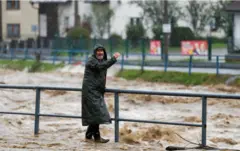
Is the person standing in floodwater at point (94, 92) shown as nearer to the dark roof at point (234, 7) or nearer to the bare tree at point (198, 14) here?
the dark roof at point (234, 7)

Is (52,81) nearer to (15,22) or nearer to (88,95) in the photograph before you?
(88,95)

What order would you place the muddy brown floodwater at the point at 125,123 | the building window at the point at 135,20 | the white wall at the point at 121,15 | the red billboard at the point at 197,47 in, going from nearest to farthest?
the muddy brown floodwater at the point at 125,123 → the red billboard at the point at 197,47 → the building window at the point at 135,20 → the white wall at the point at 121,15

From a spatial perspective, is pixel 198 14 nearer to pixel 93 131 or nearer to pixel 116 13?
pixel 116 13

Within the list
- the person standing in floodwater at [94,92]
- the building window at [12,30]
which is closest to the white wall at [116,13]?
the building window at [12,30]

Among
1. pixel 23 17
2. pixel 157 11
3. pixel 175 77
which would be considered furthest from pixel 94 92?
pixel 23 17

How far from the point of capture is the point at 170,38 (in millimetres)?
48250

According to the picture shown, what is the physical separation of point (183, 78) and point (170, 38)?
13.7 m

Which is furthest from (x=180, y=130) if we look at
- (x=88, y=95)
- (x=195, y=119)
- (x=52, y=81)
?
(x=52, y=81)

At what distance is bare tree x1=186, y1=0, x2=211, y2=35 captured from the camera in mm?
53375

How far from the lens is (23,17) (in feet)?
221

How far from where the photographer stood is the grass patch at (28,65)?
45.2 m

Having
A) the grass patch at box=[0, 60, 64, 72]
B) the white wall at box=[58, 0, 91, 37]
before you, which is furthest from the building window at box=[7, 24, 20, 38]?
the grass patch at box=[0, 60, 64, 72]

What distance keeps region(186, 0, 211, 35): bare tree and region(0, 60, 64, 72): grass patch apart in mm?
12954

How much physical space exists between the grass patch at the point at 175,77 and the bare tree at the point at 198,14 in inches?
627
